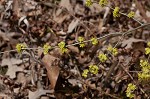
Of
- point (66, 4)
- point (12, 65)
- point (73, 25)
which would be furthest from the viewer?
point (66, 4)

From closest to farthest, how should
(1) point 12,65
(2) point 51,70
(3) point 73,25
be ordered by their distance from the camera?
(2) point 51,70 < (1) point 12,65 < (3) point 73,25

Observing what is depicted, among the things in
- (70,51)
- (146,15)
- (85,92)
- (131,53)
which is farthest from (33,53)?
(146,15)

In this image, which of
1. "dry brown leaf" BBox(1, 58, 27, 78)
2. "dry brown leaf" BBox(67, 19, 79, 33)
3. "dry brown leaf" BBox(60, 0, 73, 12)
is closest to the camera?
"dry brown leaf" BBox(1, 58, 27, 78)

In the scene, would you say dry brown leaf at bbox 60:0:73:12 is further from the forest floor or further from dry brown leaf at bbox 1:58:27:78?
dry brown leaf at bbox 1:58:27:78

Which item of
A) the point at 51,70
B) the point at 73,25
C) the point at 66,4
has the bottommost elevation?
the point at 51,70

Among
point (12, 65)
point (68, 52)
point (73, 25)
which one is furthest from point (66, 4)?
point (12, 65)

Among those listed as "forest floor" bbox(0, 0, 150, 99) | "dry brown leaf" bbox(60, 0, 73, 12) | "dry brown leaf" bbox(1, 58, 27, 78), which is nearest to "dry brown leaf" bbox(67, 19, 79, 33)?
"forest floor" bbox(0, 0, 150, 99)

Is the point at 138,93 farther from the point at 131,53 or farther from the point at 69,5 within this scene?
the point at 69,5

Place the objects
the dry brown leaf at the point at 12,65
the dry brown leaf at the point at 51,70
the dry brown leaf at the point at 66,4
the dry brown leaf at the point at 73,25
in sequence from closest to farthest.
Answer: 1. the dry brown leaf at the point at 51,70
2. the dry brown leaf at the point at 12,65
3. the dry brown leaf at the point at 73,25
4. the dry brown leaf at the point at 66,4

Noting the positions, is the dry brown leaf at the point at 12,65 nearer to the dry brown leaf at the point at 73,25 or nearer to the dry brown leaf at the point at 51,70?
the dry brown leaf at the point at 51,70

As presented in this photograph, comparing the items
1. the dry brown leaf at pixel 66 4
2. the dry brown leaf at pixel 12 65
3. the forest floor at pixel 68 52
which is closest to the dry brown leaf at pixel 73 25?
the forest floor at pixel 68 52

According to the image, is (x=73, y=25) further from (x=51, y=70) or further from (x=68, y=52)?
(x=51, y=70)
